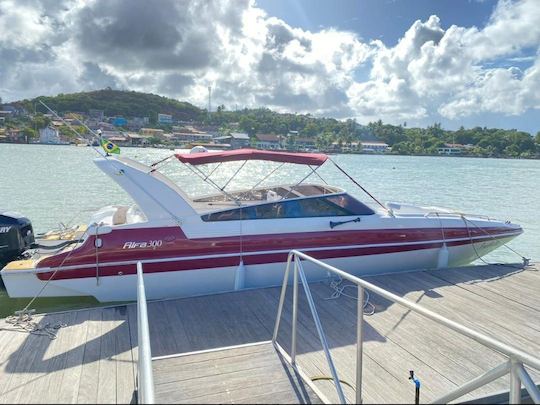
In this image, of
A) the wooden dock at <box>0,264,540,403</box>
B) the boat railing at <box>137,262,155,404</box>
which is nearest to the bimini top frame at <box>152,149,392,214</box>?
the wooden dock at <box>0,264,540,403</box>

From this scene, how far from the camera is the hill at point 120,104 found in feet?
267

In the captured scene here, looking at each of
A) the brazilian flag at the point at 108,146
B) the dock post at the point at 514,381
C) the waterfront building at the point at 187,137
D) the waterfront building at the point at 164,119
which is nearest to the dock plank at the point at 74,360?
the brazilian flag at the point at 108,146

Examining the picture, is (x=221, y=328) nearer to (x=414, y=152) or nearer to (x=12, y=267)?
(x=12, y=267)

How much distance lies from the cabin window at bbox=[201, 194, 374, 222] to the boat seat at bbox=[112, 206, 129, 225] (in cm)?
136

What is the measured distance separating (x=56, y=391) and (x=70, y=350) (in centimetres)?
84

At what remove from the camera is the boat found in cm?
590

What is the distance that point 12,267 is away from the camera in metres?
5.76

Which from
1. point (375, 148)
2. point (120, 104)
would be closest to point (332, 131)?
point (375, 148)

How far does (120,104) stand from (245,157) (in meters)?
102

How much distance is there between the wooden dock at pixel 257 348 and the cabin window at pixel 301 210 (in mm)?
1244

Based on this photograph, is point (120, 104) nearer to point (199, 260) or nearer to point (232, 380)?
A: point (199, 260)

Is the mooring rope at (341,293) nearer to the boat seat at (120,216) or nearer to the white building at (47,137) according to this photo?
the boat seat at (120,216)

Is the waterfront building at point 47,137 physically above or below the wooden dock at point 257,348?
above

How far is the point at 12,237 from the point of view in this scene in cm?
656
